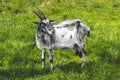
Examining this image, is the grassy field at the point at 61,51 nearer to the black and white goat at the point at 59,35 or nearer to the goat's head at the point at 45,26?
the black and white goat at the point at 59,35

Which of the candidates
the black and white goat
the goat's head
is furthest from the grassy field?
the goat's head

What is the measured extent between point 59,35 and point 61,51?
2395mm

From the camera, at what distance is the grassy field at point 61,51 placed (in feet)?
47.3

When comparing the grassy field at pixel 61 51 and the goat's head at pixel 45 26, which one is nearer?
the goat's head at pixel 45 26

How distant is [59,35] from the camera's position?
47.3ft

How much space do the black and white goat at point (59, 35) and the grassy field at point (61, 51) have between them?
25.4 inches

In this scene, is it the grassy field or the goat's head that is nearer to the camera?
the goat's head

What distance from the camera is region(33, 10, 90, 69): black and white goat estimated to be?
13906 mm

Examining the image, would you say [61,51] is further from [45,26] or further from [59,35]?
[45,26]

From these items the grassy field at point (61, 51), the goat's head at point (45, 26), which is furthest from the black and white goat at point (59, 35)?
the grassy field at point (61, 51)

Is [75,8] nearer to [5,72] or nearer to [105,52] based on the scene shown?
[105,52]

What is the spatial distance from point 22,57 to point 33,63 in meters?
Answer: 0.71

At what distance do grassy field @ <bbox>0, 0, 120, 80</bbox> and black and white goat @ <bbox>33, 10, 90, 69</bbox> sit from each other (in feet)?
2.12

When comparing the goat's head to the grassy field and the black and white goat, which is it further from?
the grassy field
